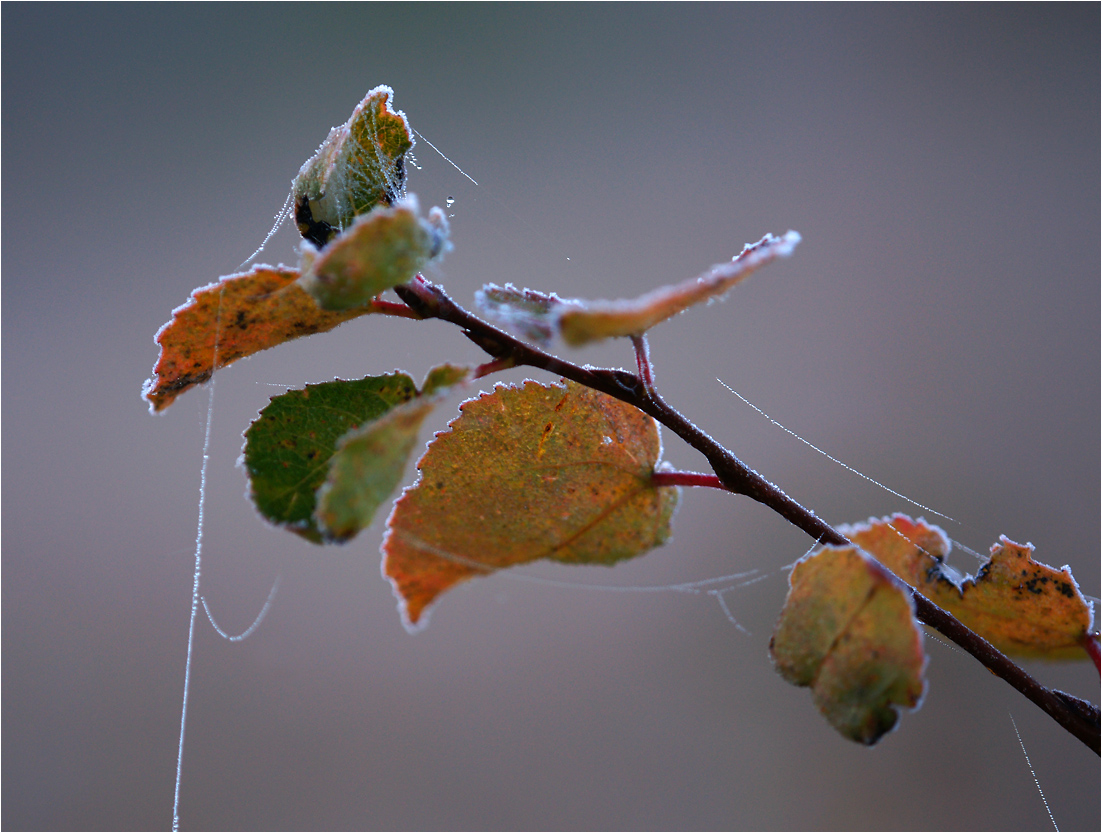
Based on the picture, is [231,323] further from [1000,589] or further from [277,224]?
[1000,589]

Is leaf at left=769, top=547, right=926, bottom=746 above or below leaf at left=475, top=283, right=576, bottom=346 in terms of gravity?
below

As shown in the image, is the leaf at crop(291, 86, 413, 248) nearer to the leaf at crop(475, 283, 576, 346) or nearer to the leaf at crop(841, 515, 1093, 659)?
the leaf at crop(475, 283, 576, 346)

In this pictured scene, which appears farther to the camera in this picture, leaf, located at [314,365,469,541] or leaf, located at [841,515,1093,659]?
leaf, located at [841,515,1093,659]

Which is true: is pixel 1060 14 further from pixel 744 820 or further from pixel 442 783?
pixel 442 783

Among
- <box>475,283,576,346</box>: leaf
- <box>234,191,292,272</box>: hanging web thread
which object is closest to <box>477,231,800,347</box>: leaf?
<box>475,283,576,346</box>: leaf

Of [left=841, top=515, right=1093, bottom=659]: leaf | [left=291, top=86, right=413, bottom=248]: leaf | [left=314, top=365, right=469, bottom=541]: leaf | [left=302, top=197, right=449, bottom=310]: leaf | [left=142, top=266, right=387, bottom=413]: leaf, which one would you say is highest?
[left=291, top=86, right=413, bottom=248]: leaf

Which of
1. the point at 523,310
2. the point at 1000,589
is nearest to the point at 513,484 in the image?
the point at 523,310

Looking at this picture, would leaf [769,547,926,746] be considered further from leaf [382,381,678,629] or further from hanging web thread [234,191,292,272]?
hanging web thread [234,191,292,272]
